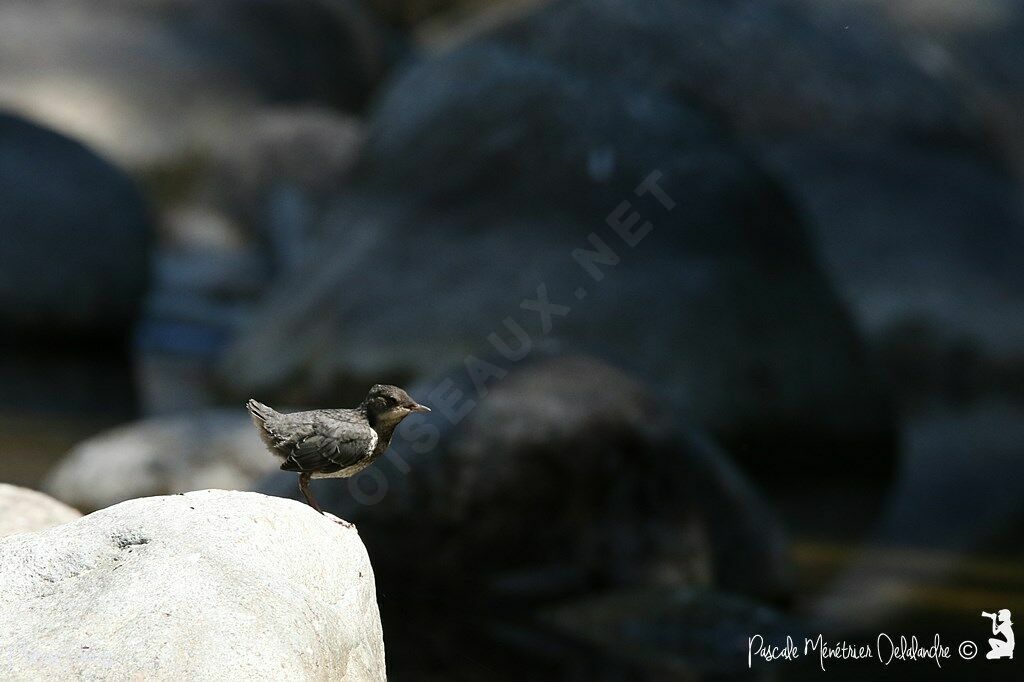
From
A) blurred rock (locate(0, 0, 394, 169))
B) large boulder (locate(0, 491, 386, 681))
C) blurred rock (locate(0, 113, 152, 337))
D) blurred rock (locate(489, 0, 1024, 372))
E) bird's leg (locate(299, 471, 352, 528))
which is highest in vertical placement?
blurred rock (locate(0, 0, 394, 169))

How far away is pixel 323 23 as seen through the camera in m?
15.3

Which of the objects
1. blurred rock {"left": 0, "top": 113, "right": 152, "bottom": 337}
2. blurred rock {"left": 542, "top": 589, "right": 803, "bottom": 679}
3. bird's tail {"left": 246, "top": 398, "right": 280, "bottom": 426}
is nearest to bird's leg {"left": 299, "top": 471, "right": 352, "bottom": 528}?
bird's tail {"left": 246, "top": 398, "right": 280, "bottom": 426}

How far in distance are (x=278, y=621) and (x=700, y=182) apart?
5.70 meters

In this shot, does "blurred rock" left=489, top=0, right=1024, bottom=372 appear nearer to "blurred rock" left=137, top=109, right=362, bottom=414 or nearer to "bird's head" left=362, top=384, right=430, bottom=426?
"blurred rock" left=137, top=109, right=362, bottom=414

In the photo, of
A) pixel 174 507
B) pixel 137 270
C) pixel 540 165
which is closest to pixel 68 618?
pixel 174 507

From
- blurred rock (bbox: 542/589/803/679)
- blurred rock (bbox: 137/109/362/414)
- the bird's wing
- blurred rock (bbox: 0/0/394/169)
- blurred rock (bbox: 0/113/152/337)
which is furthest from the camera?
blurred rock (bbox: 0/0/394/169)

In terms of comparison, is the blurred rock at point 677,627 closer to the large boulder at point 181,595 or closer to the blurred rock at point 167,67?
the large boulder at point 181,595

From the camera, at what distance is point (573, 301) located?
302 inches

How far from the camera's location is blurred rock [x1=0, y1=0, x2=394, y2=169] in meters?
13.3

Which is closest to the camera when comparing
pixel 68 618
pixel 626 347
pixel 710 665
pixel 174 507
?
pixel 68 618

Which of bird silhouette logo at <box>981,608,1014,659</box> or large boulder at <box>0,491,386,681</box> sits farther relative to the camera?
bird silhouette logo at <box>981,608,1014,659</box>

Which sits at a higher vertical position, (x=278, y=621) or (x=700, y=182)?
(x=700, y=182)

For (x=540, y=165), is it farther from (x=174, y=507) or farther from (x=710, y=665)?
(x=174, y=507)

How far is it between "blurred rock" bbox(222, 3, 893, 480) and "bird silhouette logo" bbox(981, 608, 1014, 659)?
230 cm
